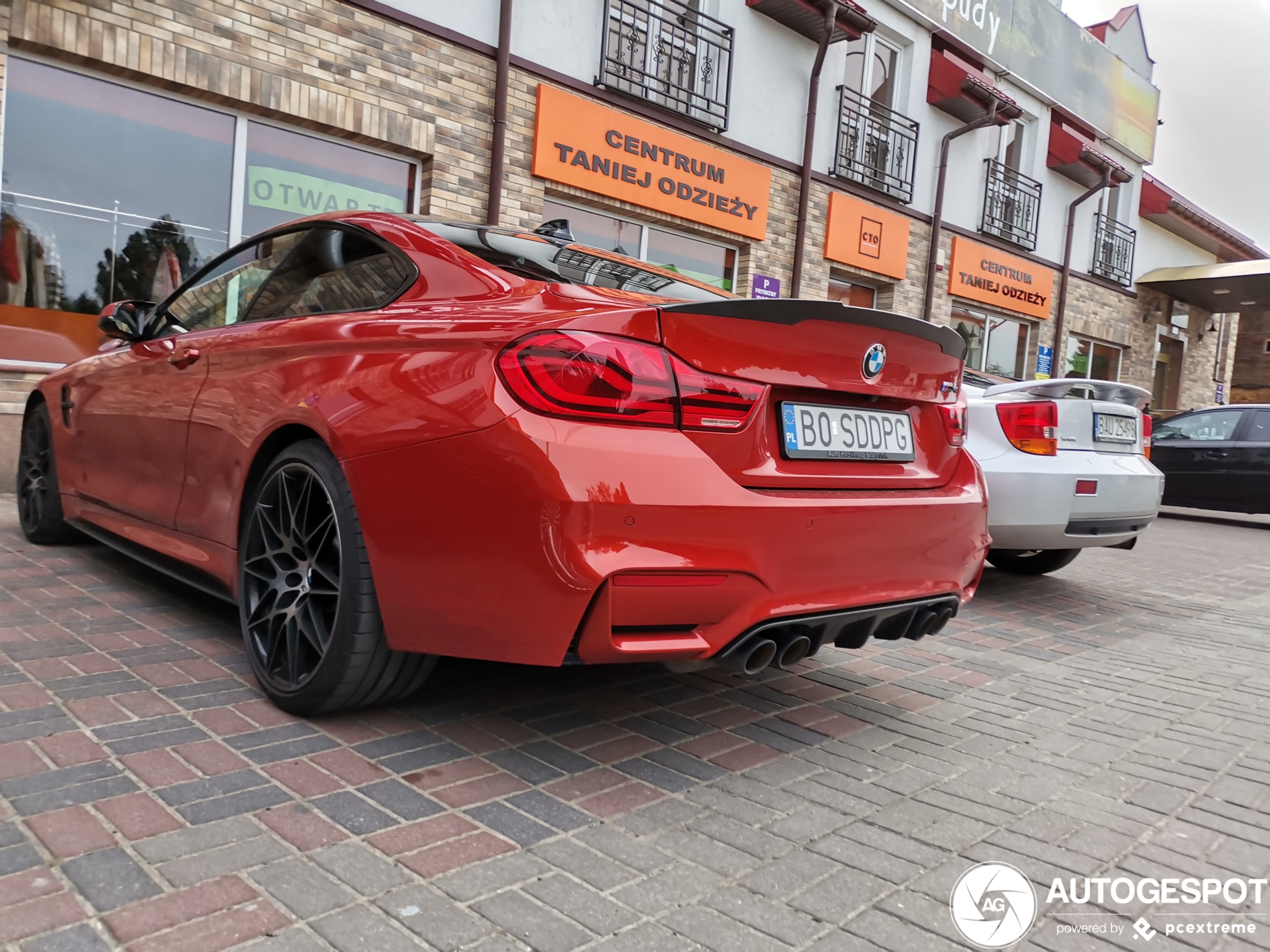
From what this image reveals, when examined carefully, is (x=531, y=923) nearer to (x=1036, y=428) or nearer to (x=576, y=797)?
(x=576, y=797)

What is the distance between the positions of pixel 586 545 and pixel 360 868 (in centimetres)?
78

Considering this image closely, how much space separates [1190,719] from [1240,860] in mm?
1212

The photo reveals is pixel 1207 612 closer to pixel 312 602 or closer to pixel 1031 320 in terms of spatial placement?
pixel 312 602

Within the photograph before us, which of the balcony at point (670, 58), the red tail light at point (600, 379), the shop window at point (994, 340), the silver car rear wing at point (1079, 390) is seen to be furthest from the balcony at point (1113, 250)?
the red tail light at point (600, 379)

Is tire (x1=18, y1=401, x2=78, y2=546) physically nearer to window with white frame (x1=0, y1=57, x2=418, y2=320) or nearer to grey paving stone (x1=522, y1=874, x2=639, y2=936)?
window with white frame (x1=0, y1=57, x2=418, y2=320)

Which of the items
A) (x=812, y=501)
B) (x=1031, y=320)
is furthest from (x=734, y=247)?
(x=812, y=501)

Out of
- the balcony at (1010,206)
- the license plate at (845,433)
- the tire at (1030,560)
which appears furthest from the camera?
the balcony at (1010,206)

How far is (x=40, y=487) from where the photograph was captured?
4641mm

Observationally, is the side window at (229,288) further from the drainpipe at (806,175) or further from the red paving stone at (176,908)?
the drainpipe at (806,175)

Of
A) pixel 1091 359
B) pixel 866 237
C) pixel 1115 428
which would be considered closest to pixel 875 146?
pixel 866 237

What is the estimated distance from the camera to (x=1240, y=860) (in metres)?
2.17

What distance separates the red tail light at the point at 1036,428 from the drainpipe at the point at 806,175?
648 cm

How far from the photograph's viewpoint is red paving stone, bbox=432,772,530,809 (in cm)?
218

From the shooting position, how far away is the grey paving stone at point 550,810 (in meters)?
2.12
